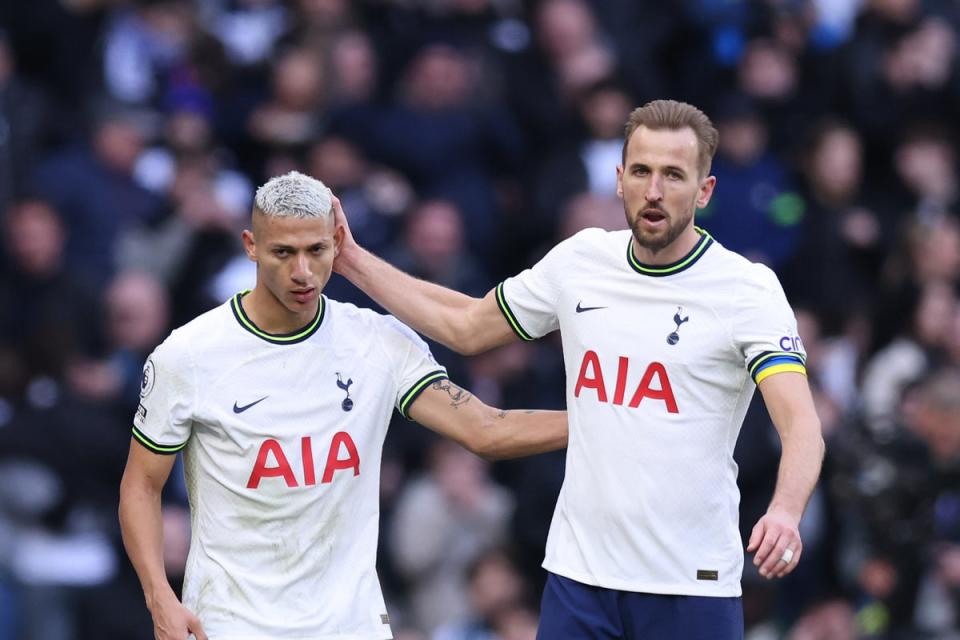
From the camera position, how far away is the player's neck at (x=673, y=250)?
8055 millimetres

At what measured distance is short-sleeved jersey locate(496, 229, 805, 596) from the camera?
7.91 meters

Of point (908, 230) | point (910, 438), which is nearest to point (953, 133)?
point (908, 230)

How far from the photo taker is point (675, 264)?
807 cm

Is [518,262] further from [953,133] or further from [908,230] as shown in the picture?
[953,133]

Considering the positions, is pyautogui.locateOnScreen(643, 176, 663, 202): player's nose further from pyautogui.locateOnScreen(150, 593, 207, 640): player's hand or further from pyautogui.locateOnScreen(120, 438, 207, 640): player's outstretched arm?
pyautogui.locateOnScreen(150, 593, 207, 640): player's hand

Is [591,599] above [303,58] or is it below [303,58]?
below

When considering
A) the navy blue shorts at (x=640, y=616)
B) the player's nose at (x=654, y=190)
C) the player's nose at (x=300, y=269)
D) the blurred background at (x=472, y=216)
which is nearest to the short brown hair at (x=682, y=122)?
the player's nose at (x=654, y=190)

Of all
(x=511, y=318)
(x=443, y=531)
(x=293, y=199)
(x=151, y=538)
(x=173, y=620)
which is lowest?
(x=173, y=620)

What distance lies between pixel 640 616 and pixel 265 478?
1500 mm

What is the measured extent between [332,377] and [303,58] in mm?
7143

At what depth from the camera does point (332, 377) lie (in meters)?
8.14

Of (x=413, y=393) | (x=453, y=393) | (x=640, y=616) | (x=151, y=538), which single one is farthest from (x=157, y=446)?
(x=640, y=616)

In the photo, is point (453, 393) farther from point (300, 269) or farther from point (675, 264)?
point (675, 264)

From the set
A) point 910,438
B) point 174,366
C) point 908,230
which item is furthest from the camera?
point 908,230
